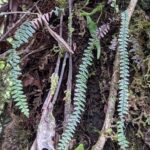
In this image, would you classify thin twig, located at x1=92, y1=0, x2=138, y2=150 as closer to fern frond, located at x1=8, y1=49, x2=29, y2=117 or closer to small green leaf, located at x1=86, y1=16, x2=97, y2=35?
small green leaf, located at x1=86, y1=16, x2=97, y2=35

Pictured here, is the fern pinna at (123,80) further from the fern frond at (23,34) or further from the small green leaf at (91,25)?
the fern frond at (23,34)

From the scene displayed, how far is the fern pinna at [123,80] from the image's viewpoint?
1.73 m

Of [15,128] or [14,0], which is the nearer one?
[15,128]

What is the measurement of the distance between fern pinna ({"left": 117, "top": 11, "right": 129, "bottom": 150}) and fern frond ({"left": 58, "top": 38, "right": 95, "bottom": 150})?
0.16 meters

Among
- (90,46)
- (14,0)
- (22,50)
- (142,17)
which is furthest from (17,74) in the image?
(142,17)

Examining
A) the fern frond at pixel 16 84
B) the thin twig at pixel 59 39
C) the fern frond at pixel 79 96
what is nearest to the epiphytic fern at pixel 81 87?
the fern frond at pixel 79 96

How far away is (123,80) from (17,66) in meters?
0.55

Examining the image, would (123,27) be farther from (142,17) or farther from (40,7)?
(40,7)

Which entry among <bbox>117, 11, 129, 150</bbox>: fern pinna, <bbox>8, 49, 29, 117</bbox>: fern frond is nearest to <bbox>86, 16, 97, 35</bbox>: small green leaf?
<bbox>117, 11, 129, 150</bbox>: fern pinna

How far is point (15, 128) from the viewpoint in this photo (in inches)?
75.9

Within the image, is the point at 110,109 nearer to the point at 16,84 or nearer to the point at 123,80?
the point at 123,80

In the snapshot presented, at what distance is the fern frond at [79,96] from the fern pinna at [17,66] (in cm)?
22

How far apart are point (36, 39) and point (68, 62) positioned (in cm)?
24

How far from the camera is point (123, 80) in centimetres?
180
